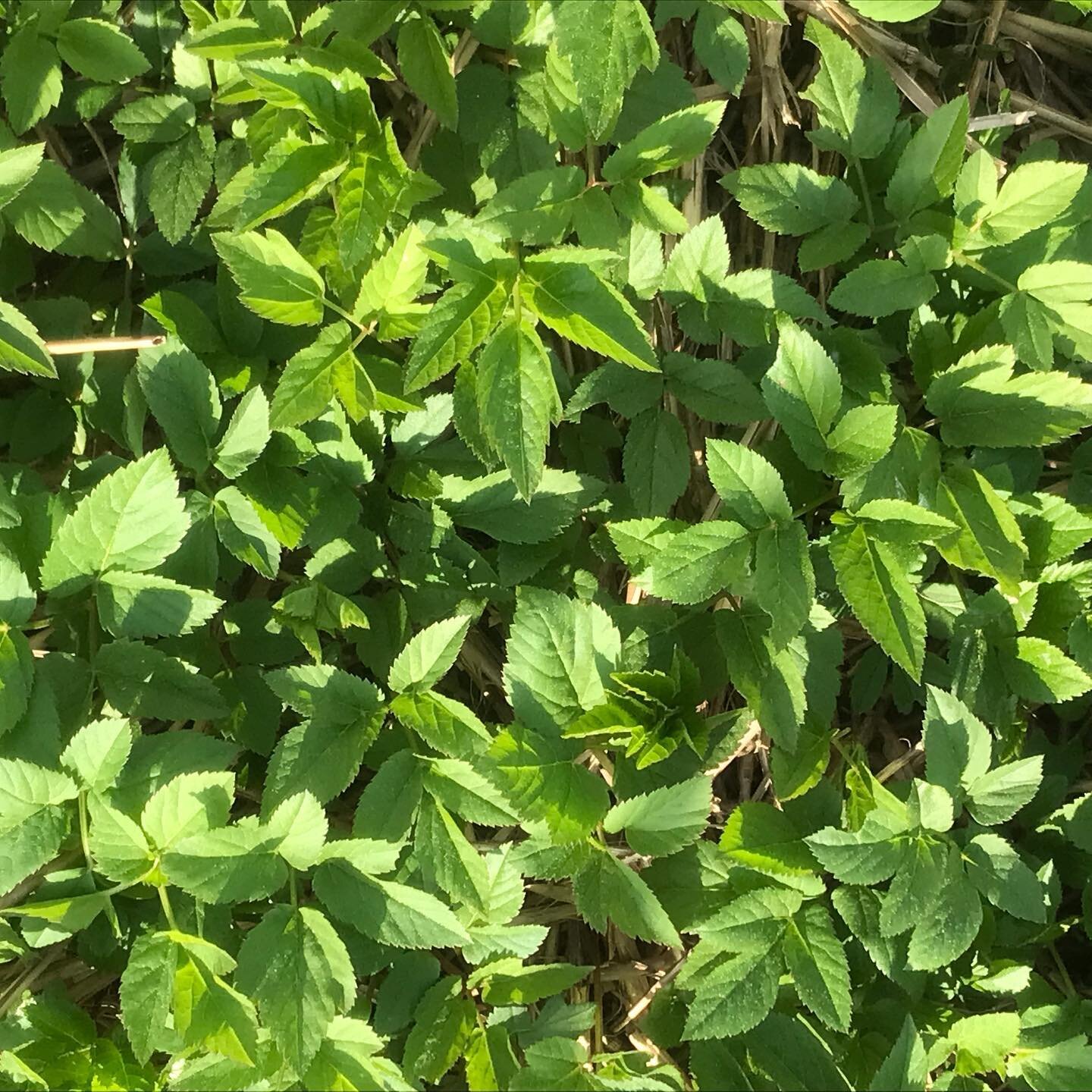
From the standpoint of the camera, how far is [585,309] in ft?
4.60

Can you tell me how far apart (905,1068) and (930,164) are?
1.43 m

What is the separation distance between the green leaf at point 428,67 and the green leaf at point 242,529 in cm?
67

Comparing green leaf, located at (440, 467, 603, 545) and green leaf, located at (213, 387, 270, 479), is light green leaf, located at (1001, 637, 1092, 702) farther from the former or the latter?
green leaf, located at (213, 387, 270, 479)

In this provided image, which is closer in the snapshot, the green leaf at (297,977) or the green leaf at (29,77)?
the green leaf at (297,977)

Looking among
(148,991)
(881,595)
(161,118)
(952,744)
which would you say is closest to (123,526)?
(148,991)

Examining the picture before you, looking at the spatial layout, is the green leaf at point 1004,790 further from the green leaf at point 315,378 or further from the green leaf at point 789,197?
the green leaf at point 315,378

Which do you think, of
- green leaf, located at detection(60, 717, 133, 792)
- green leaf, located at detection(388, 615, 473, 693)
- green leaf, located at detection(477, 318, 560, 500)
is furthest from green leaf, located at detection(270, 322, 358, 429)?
green leaf, located at detection(60, 717, 133, 792)

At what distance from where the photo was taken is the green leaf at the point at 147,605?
4.97 ft

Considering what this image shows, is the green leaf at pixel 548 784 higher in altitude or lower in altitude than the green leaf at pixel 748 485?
lower

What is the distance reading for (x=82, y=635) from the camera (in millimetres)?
1632

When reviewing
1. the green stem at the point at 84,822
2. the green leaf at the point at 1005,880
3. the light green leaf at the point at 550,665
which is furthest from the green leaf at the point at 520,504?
the green leaf at the point at 1005,880

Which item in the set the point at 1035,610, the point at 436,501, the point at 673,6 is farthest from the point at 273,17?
the point at 1035,610

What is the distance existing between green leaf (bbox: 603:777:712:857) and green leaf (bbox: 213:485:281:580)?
0.69 meters

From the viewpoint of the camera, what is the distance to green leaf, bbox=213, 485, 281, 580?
1.62m
